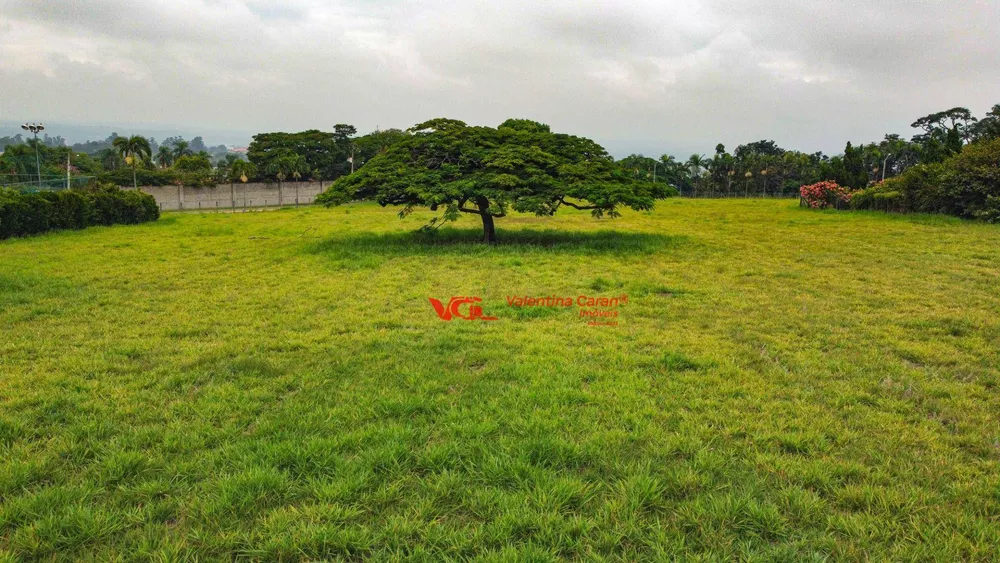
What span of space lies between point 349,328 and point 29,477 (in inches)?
119

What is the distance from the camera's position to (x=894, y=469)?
9.18 ft

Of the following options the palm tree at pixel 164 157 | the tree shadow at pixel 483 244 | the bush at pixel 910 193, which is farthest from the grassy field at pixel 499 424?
the palm tree at pixel 164 157

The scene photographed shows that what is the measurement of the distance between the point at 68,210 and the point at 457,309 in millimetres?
16223

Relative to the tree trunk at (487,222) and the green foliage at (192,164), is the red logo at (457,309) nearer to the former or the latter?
the tree trunk at (487,222)

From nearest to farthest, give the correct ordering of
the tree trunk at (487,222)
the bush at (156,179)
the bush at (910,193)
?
A: the tree trunk at (487,222)
the bush at (910,193)
the bush at (156,179)

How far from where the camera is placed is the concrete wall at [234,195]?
3366cm

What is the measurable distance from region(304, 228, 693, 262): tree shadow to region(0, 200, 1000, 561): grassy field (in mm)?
3376

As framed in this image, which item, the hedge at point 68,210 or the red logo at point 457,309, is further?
the hedge at point 68,210

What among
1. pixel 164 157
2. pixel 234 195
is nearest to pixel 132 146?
pixel 234 195

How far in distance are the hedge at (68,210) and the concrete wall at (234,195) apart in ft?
40.7

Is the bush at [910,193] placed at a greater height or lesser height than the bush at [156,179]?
lesser

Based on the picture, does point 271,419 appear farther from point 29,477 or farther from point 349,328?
point 349,328

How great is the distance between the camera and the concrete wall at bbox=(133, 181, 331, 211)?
33656 millimetres

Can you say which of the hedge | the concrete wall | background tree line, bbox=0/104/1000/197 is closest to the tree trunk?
the hedge
